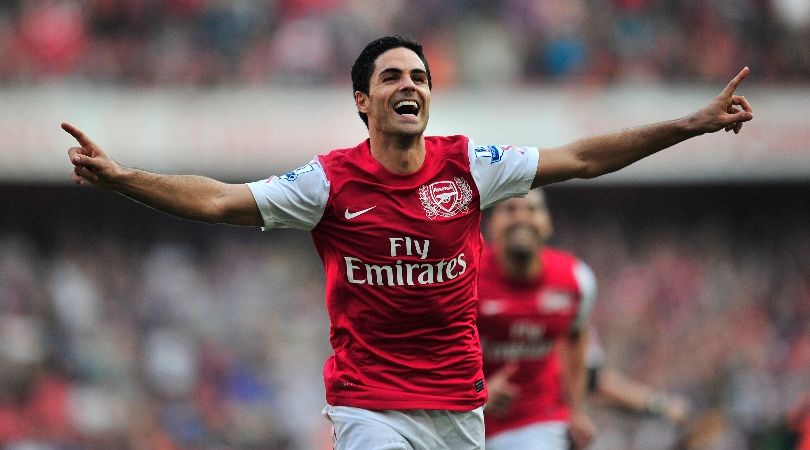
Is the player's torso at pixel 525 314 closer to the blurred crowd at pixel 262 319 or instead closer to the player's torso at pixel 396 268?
the player's torso at pixel 396 268

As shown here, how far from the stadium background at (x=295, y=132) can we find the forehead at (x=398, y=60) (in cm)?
1025

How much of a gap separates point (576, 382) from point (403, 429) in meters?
2.97

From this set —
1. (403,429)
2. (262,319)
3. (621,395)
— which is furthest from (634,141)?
(262,319)

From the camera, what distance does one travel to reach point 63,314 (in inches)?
662

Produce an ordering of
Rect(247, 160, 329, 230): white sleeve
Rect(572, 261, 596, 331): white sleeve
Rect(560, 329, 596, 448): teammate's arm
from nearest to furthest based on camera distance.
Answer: Rect(247, 160, 329, 230): white sleeve < Rect(560, 329, 596, 448): teammate's arm < Rect(572, 261, 596, 331): white sleeve

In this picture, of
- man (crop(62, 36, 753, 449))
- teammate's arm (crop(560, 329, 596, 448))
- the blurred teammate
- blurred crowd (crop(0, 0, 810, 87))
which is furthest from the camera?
blurred crowd (crop(0, 0, 810, 87))

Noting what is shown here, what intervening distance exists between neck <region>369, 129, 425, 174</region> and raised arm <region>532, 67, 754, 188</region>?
0.51m

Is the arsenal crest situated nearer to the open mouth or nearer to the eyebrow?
the open mouth

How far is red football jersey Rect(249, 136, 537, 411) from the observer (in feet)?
19.2

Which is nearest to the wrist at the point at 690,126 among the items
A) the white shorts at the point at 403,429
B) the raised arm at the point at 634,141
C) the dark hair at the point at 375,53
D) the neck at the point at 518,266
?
the raised arm at the point at 634,141

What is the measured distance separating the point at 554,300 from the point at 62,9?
1083cm

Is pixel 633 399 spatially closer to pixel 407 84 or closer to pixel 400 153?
pixel 400 153

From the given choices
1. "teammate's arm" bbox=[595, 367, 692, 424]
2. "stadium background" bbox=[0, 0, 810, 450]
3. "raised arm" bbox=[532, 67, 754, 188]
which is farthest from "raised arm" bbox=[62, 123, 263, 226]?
"stadium background" bbox=[0, 0, 810, 450]

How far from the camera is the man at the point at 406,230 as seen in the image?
5855mm
